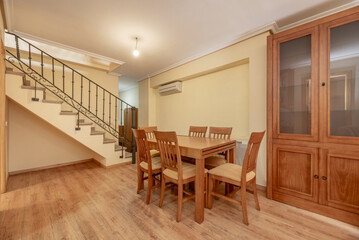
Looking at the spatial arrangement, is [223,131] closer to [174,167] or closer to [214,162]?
[214,162]

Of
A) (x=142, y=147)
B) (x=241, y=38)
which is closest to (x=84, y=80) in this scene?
(x=142, y=147)

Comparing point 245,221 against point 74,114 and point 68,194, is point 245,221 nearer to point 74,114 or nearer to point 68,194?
point 68,194

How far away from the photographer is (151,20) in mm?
2367

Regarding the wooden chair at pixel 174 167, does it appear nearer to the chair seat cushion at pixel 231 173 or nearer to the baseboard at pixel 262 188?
the chair seat cushion at pixel 231 173

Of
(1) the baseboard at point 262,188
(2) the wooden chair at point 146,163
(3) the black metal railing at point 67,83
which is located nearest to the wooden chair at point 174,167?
(2) the wooden chair at point 146,163

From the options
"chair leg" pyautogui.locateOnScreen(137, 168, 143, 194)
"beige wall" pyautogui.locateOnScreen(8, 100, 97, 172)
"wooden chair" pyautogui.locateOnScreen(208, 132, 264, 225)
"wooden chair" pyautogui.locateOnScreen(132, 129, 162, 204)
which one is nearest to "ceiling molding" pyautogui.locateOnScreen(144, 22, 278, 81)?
"wooden chair" pyautogui.locateOnScreen(208, 132, 264, 225)

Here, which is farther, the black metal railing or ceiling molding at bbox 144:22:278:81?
the black metal railing

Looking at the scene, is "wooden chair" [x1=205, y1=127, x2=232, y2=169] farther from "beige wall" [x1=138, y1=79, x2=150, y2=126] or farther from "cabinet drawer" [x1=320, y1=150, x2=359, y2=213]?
"beige wall" [x1=138, y1=79, x2=150, y2=126]

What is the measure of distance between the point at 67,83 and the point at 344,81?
537cm

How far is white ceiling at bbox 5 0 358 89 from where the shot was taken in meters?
2.05

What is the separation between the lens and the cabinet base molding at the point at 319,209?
66.0 inches

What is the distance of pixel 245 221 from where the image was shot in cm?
168

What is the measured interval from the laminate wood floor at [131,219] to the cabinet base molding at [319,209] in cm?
6

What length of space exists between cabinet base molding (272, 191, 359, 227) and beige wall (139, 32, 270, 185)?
43cm
